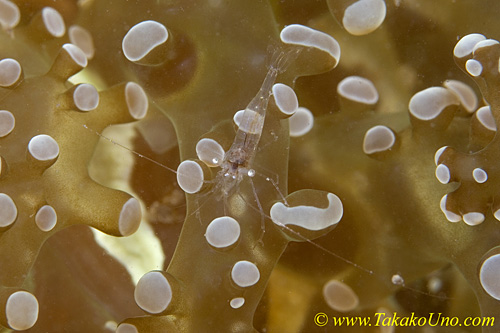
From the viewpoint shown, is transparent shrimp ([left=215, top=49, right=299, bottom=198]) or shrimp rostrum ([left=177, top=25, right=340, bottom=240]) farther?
transparent shrimp ([left=215, top=49, right=299, bottom=198])

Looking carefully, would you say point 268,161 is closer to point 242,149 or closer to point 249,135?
point 249,135

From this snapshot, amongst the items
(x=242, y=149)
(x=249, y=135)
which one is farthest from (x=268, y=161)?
(x=242, y=149)

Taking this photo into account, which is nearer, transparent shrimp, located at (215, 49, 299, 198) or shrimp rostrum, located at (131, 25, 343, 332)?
shrimp rostrum, located at (131, 25, 343, 332)

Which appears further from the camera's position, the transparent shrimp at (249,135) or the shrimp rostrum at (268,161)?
the transparent shrimp at (249,135)

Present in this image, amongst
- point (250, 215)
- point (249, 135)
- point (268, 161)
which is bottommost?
point (250, 215)

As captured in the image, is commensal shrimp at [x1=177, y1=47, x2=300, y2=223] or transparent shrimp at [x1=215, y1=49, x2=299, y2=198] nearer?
commensal shrimp at [x1=177, y1=47, x2=300, y2=223]

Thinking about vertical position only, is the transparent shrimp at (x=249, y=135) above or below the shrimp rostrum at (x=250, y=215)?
above

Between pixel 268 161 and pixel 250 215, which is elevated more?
pixel 268 161

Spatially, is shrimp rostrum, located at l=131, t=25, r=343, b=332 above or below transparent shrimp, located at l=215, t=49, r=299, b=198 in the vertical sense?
below

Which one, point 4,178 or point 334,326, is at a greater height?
point 334,326

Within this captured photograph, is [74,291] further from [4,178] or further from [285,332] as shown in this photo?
[285,332]

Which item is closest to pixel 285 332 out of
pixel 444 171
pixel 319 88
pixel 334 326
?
pixel 334 326
